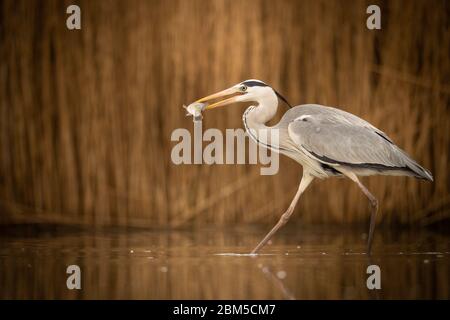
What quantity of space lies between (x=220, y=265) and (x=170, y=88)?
2759 millimetres

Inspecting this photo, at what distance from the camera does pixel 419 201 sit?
727cm

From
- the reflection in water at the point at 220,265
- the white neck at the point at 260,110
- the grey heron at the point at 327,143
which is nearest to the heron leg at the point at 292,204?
the grey heron at the point at 327,143

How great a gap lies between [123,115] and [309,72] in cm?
166

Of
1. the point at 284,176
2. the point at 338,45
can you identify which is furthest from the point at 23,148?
the point at 338,45

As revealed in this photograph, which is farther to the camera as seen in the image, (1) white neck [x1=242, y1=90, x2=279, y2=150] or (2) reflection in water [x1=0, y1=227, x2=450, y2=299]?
(1) white neck [x1=242, y1=90, x2=279, y2=150]

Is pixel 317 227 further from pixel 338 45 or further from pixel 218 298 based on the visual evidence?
pixel 218 298

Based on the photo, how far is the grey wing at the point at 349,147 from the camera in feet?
18.3

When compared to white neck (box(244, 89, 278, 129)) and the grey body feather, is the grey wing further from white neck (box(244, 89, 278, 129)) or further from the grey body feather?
white neck (box(244, 89, 278, 129))

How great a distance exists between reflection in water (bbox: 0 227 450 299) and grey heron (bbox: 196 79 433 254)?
364 mm

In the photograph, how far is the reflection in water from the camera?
4207 millimetres

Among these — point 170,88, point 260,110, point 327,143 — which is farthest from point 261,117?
point 170,88

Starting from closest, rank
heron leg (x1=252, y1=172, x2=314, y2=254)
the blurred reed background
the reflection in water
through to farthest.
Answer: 1. the reflection in water
2. heron leg (x1=252, y1=172, x2=314, y2=254)
3. the blurred reed background

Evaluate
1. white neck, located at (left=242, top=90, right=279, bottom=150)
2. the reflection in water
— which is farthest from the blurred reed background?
white neck, located at (left=242, top=90, right=279, bottom=150)

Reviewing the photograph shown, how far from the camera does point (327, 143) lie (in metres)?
5.60
